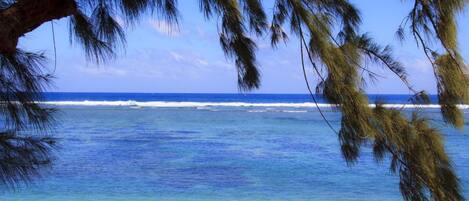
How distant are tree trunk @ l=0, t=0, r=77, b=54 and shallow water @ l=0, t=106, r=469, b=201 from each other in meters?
2.77

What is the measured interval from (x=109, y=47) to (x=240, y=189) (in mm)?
6216

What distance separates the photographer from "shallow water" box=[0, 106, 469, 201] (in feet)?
26.3

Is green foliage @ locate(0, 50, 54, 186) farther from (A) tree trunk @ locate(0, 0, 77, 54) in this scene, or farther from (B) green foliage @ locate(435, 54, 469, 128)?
(B) green foliage @ locate(435, 54, 469, 128)

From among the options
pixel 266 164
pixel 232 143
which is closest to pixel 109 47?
pixel 266 164

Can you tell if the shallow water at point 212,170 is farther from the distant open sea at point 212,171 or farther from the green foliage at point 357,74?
the green foliage at point 357,74

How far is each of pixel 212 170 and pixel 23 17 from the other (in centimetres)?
836

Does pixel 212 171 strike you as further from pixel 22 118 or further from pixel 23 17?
pixel 23 17

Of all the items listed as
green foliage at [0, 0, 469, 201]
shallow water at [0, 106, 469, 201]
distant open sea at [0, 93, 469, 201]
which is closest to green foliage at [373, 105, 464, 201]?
green foliage at [0, 0, 469, 201]

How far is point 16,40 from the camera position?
6.65 feet

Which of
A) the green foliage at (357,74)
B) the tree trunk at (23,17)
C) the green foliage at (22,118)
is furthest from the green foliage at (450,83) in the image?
the green foliage at (22,118)

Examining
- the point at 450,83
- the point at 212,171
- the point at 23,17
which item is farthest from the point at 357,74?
the point at 212,171

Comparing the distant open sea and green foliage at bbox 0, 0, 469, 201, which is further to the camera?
the distant open sea

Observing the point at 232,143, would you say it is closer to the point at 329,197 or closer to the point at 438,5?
the point at 329,197

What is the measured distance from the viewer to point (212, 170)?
33.4 ft
